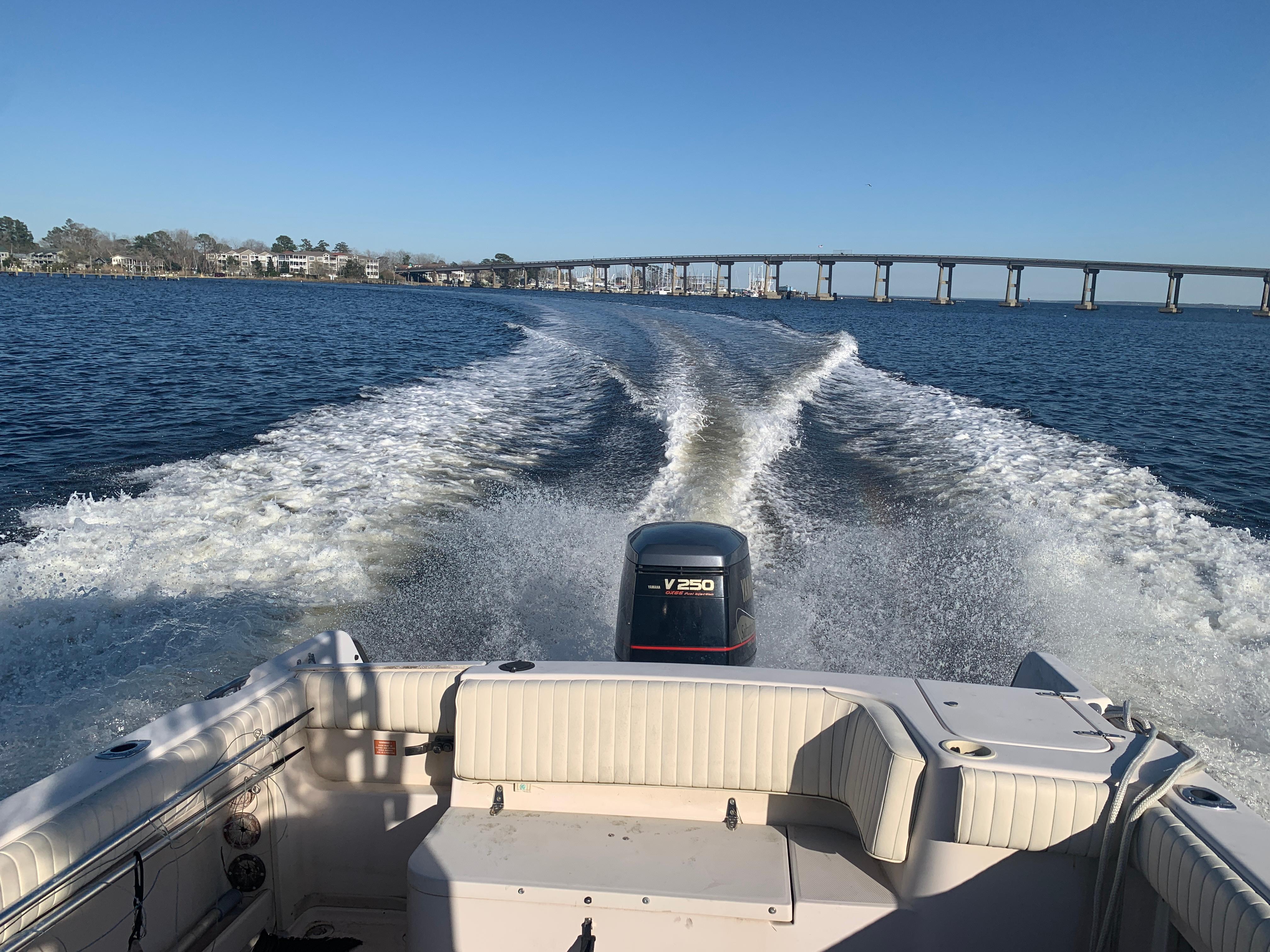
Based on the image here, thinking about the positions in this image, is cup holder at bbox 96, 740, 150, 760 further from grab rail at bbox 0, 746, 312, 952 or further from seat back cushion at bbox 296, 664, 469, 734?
seat back cushion at bbox 296, 664, 469, 734

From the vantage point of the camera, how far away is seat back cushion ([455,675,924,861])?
3480 millimetres

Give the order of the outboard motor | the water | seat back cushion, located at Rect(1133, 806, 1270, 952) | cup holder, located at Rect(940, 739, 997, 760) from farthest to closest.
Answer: the water < the outboard motor < cup holder, located at Rect(940, 739, 997, 760) < seat back cushion, located at Rect(1133, 806, 1270, 952)

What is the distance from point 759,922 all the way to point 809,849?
0.49m

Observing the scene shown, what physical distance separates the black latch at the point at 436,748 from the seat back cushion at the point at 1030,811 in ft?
7.62

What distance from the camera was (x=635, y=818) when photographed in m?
3.58

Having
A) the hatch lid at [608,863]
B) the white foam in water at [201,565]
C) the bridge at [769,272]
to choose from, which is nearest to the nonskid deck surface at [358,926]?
the hatch lid at [608,863]

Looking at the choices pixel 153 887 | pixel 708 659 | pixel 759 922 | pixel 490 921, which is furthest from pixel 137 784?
pixel 708 659

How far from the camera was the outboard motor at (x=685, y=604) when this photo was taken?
4.90 metres

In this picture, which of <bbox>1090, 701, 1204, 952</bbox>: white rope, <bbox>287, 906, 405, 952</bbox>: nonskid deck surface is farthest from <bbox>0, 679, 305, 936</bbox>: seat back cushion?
<bbox>1090, 701, 1204, 952</bbox>: white rope

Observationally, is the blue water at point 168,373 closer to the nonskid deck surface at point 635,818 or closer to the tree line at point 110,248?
the nonskid deck surface at point 635,818

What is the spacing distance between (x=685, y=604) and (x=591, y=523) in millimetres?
4347

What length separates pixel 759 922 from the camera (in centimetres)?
300

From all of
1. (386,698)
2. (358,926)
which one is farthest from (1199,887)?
(358,926)

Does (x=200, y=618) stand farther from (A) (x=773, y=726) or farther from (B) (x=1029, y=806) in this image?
(B) (x=1029, y=806)
